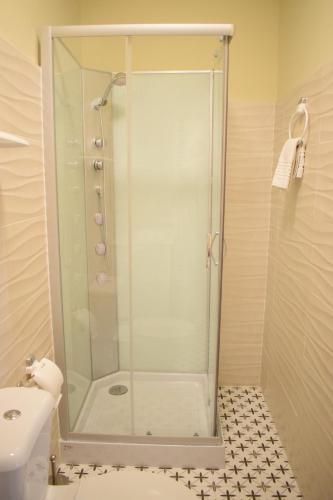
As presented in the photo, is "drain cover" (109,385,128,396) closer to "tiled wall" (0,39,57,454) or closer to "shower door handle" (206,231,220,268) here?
"tiled wall" (0,39,57,454)

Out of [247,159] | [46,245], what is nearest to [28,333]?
[46,245]

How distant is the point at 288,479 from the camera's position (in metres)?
1.73

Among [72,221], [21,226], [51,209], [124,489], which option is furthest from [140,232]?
[124,489]

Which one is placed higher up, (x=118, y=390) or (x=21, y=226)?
(x=21, y=226)

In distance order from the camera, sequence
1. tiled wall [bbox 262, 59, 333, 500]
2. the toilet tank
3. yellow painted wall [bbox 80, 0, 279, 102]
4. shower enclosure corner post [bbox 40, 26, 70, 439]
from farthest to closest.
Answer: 1. yellow painted wall [bbox 80, 0, 279, 102]
2. shower enclosure corner post [bbox 40, 26, 70, 439]
3. tiled wall [bbox 262, 59, 333, 500]
4. the toilet tank

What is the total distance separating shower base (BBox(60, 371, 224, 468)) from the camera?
1.83m

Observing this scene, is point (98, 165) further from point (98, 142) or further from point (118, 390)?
point (118, 390)

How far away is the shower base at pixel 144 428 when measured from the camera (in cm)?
A: 183

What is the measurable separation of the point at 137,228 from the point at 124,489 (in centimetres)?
122

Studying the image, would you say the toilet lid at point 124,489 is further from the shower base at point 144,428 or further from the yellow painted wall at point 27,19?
the yellow painted wall at point 27,19

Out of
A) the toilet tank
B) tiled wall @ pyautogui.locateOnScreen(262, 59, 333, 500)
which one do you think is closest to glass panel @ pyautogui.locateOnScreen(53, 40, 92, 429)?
the toilet tank

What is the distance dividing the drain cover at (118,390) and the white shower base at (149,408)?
0.8 inches

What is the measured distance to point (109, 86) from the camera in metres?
1.84

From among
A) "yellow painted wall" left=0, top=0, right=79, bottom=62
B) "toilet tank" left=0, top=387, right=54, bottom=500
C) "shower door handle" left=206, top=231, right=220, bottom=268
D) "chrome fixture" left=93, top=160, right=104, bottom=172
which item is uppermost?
"yellow painted wall" left=0, top=0, right=79, bottom=62
